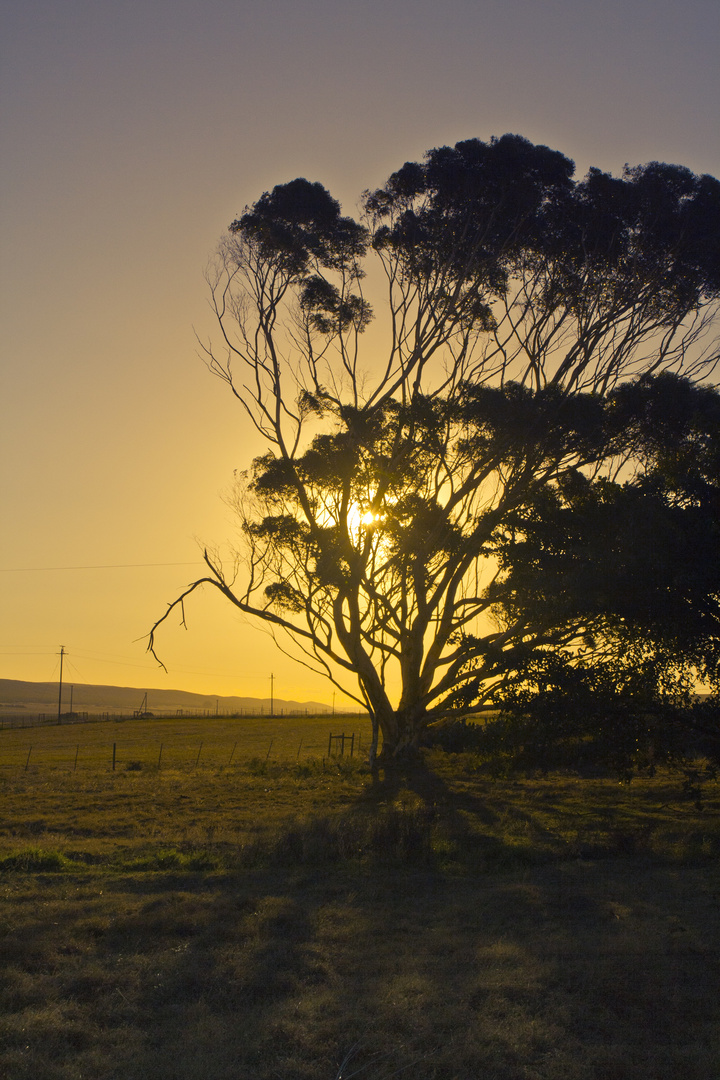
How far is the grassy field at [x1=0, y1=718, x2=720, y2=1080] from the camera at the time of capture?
521cm

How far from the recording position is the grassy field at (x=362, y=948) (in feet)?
17.1

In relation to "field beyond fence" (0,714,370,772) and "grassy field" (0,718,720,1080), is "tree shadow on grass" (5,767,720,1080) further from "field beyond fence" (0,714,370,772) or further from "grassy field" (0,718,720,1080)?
"field beyond fence" (0,714,370,772)

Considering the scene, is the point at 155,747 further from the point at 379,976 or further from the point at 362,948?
the point at 379,976

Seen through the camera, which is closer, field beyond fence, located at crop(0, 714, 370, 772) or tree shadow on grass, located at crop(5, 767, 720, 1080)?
tree shadow on grass, located at crop(5, 767, 720, 1080)

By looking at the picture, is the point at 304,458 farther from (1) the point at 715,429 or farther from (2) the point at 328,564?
(1) the point at 715,429

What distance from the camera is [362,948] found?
746cm

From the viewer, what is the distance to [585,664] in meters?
12.8

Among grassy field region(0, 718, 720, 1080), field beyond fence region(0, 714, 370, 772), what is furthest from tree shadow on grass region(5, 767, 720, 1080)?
field beyond fence region(0, 714, 370, 772)

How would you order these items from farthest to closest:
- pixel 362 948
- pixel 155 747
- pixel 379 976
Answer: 1. pixel 155 747
2. pixel 362 948
3. pixel 379 976

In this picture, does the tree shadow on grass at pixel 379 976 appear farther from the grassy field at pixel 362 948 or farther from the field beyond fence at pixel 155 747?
the field beyond fence at pixel 155 747

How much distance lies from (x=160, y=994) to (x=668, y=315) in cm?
2444

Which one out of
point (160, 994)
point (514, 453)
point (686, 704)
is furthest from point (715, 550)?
point (514, 453)

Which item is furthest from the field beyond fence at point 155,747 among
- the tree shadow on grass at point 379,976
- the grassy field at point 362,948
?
the tree shadow on grass at point 379,976

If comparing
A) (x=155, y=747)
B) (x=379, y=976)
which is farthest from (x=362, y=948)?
(x=155, y=747)
